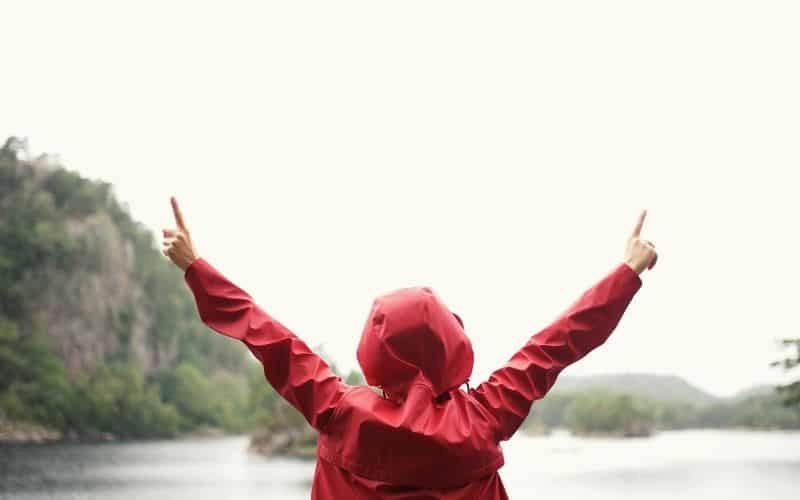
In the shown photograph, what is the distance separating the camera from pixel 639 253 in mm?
2074

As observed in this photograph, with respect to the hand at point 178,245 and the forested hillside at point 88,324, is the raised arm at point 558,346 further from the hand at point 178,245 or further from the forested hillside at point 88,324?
the forested hillside at point 88,324

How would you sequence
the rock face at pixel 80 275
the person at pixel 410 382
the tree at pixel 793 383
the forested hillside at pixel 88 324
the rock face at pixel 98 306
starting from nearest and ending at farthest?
the person at pixel 410 382
the tree at pixel 793 383
the forested hillside at pixel 88 324
the rock face at pixel 80 275
the rock face at pixel 98 306

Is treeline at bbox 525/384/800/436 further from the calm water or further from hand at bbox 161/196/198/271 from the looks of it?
hand at bbox 161/196/198/271

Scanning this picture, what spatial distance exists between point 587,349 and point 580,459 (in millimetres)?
53439

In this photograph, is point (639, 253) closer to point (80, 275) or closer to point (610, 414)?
point (610, 414)

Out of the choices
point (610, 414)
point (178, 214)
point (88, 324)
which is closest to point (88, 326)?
point (88, 324)

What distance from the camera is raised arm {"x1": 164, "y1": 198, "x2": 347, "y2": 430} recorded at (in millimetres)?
1957

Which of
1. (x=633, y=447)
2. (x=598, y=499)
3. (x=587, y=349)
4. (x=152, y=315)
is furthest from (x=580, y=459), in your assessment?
(x=587, y=349)

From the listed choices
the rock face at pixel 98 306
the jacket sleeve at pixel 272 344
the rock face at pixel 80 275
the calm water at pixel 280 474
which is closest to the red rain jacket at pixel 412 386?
the jacket sleeve at pixel 272 344

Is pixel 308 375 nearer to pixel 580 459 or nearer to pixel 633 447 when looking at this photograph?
pixel 580 459

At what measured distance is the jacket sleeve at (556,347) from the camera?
2000 mm

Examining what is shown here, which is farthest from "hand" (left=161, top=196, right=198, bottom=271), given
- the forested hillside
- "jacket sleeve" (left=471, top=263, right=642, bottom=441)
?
the forested hillside

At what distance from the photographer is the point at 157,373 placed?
70.7m

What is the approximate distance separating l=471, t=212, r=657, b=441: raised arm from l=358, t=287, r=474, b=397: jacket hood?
9cm
